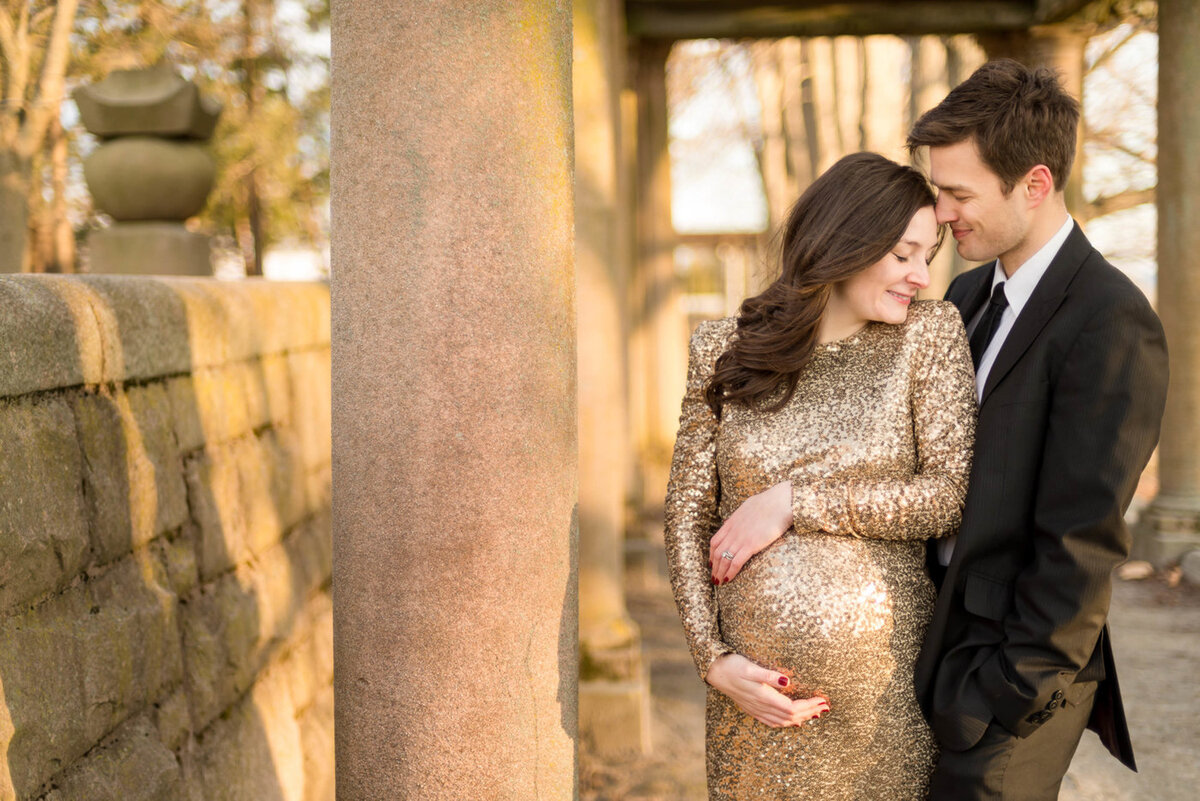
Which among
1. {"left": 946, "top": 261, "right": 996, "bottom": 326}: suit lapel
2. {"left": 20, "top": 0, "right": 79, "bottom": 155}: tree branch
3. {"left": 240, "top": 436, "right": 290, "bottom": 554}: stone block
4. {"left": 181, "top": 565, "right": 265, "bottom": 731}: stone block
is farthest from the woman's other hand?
{"left": 20, "top": 0, "right": 79, "bottom": 155}: tree branch

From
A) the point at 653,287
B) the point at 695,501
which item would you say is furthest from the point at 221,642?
the point at 653,287

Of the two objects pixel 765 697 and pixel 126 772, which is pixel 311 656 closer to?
pixel 126 772

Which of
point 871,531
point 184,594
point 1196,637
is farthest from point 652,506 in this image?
point 871,531

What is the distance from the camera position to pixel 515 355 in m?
1.87

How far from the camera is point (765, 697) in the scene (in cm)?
213

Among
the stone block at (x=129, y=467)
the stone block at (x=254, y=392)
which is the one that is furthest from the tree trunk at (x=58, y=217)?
the stone block at (x=129, y=467)

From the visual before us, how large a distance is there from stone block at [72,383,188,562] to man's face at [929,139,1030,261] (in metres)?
1.98

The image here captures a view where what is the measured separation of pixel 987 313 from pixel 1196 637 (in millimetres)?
5411

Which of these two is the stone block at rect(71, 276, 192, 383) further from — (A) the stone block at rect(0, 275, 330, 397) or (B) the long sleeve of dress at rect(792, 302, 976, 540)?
(B) the long sleeve of dress at rect(792, 302, 976, 540)

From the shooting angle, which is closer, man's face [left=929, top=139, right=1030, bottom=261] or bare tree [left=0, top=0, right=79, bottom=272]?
man's face [left=929, top=139, right=1030, bottom=261]

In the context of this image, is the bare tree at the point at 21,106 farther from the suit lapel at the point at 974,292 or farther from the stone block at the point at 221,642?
the suit lapel at the point at 974,292

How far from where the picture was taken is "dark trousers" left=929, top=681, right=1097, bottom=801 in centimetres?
210

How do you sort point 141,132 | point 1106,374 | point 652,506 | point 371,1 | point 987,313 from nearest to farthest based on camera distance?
point 371,1
point 1106,374
point 987,313
point 141,132
point 652,506

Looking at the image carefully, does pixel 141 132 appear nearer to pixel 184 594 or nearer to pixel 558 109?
pixel 184 594
